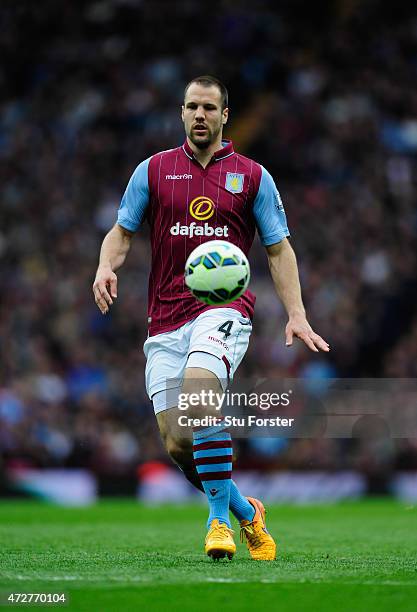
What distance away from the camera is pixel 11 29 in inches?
888

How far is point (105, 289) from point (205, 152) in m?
1.13

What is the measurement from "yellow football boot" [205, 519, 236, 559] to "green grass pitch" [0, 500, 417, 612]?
91 millimetres

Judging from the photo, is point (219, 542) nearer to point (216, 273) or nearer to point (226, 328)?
point (226, 328)

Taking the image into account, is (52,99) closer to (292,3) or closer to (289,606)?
(292,3)

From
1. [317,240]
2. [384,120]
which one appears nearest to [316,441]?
[317,240]

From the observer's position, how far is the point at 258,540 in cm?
690

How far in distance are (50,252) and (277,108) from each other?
521 cm

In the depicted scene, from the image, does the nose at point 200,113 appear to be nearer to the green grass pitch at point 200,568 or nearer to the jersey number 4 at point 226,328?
the jersey number 4 at point 226,328

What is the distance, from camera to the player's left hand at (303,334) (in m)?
6.76

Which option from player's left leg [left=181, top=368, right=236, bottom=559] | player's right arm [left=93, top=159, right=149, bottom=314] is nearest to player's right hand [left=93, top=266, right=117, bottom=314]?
player's right arm [left=93, top=159, right=149, bottom=314]

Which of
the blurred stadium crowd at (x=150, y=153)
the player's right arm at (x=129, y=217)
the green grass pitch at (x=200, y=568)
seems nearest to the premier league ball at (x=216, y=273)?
Answer: the player's right arm at (x=129, y=217)

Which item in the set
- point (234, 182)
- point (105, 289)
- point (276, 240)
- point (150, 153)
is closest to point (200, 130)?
point (234, 182)

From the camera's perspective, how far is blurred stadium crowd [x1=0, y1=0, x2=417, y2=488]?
1678cm

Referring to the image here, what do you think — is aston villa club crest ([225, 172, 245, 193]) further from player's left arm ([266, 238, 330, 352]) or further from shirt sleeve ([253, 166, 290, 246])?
player's left arm ([266, 238, 330, 352])
